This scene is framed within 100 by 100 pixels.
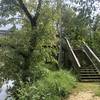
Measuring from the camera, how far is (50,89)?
13602 mm

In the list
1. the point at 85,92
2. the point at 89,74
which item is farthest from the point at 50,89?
the point at 89,74

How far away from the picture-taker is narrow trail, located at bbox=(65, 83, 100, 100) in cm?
1313

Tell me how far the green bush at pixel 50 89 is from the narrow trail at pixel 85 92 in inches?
13.2

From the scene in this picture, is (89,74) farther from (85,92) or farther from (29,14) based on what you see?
(29,14)

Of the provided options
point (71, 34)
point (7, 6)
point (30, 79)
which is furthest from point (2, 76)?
point (71, 34)

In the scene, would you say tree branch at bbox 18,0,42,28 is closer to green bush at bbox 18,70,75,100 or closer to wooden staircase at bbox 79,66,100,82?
green bush at bbox 18,70,75,100

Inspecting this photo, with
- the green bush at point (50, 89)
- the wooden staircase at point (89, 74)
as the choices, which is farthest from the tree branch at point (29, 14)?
the wooden staircase at point (89, 74)

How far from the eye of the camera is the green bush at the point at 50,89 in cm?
1237

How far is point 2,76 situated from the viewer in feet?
55.5

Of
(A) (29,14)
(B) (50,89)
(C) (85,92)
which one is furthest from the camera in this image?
(A) (29,14)

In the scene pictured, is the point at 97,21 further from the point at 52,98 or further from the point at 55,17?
the point at 52,98

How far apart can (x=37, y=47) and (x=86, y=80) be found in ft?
11.2

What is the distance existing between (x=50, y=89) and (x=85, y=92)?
5.72 ft

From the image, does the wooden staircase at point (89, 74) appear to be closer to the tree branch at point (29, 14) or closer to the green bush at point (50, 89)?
the green bush at point (50, 89)
